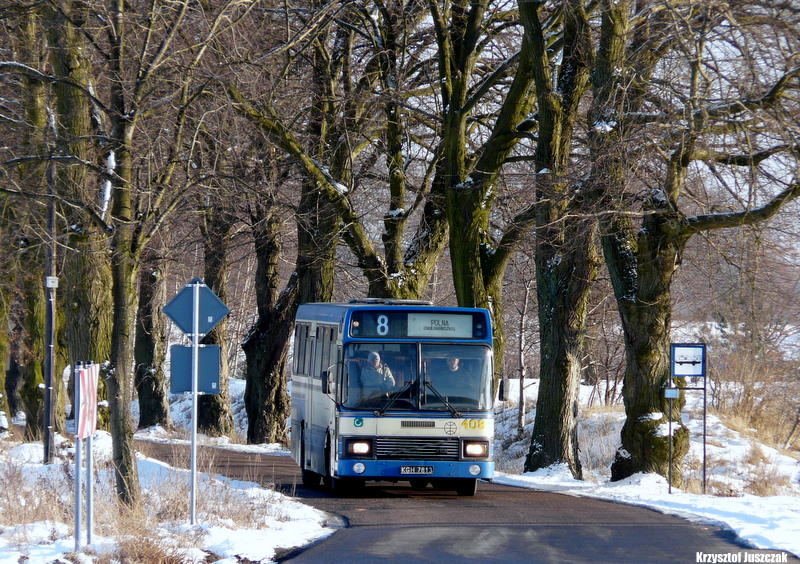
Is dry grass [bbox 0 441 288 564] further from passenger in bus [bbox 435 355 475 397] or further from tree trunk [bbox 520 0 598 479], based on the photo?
tree trunk [bbox 520 0 598 479]

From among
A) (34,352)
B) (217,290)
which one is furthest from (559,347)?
(34,352)

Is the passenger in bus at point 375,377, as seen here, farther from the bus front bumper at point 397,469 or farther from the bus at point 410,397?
the bus front bumper at point 397,469

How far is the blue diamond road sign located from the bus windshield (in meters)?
4.18

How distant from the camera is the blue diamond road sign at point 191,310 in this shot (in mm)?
11625

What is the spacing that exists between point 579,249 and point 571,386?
9.73 ft

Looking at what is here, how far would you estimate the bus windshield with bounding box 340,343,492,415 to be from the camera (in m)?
15.5

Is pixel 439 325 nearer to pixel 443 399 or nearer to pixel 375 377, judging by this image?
pixel 443 399

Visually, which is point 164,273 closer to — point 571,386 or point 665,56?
point 571,386

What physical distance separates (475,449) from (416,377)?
1353 mm

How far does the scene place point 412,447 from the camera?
15.3m

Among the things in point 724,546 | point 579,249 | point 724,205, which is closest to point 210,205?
point 579,249

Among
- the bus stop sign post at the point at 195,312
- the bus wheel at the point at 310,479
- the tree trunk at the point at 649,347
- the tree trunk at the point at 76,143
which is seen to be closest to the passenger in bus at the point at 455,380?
the tree trunk at the point at 649,347

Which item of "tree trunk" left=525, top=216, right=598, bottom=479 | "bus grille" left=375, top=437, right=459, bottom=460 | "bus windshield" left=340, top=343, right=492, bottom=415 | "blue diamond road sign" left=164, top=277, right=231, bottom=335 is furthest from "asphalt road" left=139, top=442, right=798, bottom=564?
"tree trunk" left=525, top=216, right=598, bottom=479

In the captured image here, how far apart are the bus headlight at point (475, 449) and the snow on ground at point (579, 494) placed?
6.78ft
